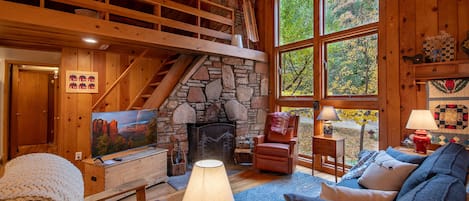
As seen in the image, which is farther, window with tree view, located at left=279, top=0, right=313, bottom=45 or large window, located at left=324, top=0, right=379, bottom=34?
window with tree view, located at left=279, top=0, right=313, bottom=45

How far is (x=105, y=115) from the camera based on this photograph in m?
3.21

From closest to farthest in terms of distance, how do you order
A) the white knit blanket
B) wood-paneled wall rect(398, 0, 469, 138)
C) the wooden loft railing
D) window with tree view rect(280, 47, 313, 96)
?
the white knit blanket, wood-paneled wall rect(398, 0, 469, 138), the wooden loft railing, window with tree view rect(280, 47, 313, 96)

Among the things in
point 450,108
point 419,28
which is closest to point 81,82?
point 419,28

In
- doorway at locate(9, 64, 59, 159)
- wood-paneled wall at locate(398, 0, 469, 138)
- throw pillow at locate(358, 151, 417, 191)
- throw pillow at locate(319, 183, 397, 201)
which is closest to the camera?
throw pillow at locate(319, 183, 397, 201)

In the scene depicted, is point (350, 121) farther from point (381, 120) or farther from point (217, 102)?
point (217, 102)

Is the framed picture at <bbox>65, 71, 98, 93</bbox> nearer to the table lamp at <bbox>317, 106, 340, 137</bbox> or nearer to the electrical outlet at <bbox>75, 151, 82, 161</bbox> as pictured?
the electrical outlet at <bbox>75, 151, 82, 161</bbox>

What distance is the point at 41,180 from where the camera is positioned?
1143 millimetres

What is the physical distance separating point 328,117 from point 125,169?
2971 mm

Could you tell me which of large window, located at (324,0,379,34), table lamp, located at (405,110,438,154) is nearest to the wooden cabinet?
table lamp, located at (405,110,438,154)

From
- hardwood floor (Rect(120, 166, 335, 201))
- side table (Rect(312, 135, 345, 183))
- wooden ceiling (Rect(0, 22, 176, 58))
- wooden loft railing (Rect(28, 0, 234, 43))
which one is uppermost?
wooden loft railing (Rect(28, 0, 234, 43))

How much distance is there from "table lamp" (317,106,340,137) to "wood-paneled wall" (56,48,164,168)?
3258 mm

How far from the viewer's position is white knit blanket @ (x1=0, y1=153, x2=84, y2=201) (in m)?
1.03

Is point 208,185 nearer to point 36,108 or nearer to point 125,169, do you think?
point 125,169

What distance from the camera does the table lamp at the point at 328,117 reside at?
12.5 ft
